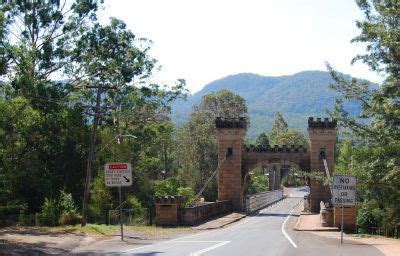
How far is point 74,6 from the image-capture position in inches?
1594

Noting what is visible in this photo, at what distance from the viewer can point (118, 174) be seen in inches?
874

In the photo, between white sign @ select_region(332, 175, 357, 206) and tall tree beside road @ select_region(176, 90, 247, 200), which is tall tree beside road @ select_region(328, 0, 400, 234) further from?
tall tree beside road @ select_region(176, 90, 247, 200)

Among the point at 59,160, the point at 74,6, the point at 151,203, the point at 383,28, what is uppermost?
the point at 74,6

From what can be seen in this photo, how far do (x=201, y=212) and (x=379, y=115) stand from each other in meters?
15.5

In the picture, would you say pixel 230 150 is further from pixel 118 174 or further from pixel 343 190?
pixel 343 190

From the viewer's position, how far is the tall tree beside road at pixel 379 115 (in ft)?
72.9

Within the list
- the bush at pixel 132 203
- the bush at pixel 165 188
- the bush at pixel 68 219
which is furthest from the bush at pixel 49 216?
the bush at pixel 165 188

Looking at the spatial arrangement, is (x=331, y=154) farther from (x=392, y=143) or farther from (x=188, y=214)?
(x=392, y=143)

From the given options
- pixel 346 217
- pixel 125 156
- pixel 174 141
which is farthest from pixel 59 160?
pixel 174 141

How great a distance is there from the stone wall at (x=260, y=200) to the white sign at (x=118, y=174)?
32.0 meters

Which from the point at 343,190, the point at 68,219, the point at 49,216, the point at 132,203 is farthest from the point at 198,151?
the point at 343,190

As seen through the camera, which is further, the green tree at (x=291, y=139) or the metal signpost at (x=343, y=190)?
the green tree at (x=291, y=139)

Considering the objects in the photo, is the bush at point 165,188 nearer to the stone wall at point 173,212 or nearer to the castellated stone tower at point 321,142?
the castellated stone tower at point 321,142

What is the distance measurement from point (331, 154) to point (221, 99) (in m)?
37.2
